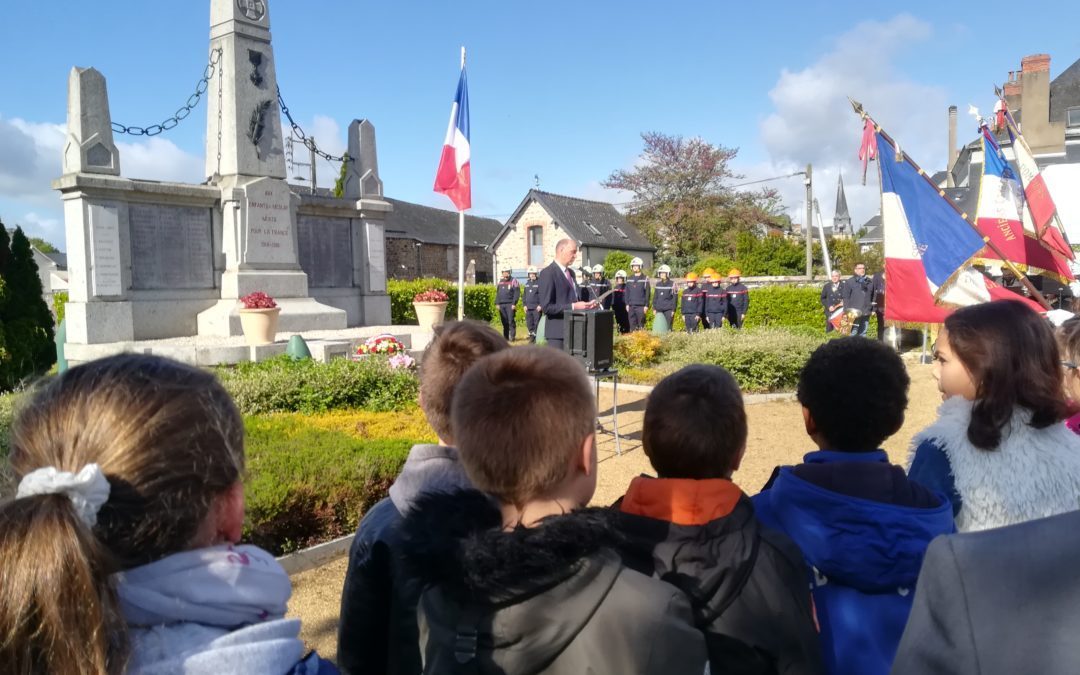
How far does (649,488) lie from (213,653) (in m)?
1.07

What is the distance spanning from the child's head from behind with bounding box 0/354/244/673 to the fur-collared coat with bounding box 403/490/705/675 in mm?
464

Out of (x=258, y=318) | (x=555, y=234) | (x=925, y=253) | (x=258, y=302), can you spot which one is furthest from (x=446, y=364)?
(x=555, y=234)

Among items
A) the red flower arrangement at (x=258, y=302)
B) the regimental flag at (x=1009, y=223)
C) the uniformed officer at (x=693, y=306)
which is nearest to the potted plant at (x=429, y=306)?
the red flower arrangement at (x=258, y=302)

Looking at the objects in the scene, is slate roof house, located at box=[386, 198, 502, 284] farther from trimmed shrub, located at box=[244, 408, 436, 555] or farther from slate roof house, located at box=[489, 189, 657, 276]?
trimmed shrub, located at box=[244, 408, 436, 555]

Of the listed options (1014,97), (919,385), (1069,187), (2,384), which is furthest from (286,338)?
(1014,97)

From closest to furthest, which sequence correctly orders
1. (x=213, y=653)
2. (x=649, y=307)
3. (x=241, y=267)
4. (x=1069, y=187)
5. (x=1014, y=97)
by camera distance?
(x=213, y=653) → (x=241, y=267) → (x=649, y=307) → (x=1069, y=187) → (x=1014, y=97)

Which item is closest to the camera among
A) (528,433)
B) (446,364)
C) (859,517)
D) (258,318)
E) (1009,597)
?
(1009,597)

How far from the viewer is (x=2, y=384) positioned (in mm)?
9133

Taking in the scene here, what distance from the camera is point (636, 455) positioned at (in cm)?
704

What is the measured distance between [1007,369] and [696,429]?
104cm

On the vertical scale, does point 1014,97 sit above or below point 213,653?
above

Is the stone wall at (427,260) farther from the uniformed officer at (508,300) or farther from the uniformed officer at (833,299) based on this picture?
the uniformed officer at (833,299)

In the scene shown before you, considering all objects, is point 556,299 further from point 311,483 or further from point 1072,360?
point 1072,360

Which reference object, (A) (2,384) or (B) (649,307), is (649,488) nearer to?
(A) (2,384)
